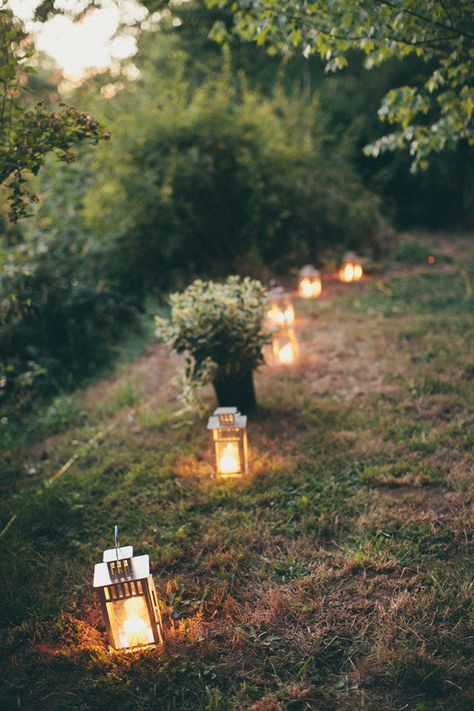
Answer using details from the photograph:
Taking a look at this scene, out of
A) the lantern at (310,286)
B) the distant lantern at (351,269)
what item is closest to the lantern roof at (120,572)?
the lantern at (310,286)

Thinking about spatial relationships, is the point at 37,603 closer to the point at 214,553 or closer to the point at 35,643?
the point at 35,643

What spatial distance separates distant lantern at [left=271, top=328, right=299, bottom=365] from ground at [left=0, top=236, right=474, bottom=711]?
0.97 ft

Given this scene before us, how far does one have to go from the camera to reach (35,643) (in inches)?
104

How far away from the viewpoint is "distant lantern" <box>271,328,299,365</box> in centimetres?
572

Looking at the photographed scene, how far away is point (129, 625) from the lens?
2490 mm

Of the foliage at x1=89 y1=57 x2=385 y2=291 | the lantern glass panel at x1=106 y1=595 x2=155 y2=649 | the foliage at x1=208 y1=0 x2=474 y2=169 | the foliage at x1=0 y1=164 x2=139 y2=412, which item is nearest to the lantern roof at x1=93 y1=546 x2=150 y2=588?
the lantern glass panel at x1=106 y1=595 x2=155 y2=649

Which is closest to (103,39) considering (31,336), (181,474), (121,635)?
(31,336)

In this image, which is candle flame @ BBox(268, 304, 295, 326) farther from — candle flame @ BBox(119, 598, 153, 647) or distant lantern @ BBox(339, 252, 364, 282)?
candle flame @ BBox(119, 598, 153, 647)

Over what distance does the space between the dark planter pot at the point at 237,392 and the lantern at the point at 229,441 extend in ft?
2.65

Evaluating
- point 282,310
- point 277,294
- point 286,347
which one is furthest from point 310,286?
point 286,347

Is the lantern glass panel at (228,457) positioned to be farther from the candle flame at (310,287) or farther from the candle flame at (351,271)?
the candle flame at (351,271)

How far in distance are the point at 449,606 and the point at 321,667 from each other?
685mm

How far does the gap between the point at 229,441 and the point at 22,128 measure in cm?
227

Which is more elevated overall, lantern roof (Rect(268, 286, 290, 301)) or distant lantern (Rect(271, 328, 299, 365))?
lantern roof (Rect(268, 286, 290, 301))
